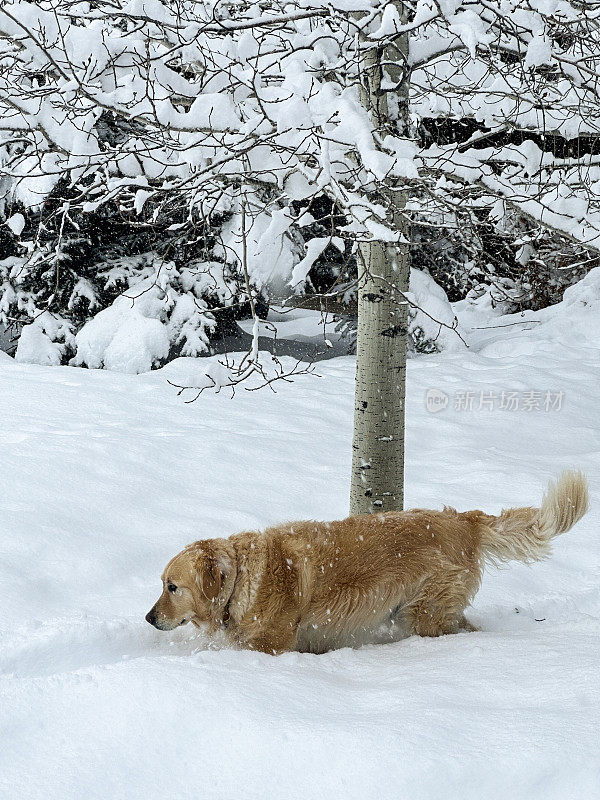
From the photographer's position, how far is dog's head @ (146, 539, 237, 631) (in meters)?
3.09

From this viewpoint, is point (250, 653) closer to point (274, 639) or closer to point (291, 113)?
point (274, 639)

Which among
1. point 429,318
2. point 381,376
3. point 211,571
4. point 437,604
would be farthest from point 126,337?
point 437,604

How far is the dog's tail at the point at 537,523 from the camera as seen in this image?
3320mm

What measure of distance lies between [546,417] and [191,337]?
5.02 meters

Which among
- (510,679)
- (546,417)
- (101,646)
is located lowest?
(101,646)

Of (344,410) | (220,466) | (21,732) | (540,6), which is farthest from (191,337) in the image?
(21,732)

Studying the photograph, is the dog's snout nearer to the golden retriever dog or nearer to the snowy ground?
the golden retriever dog

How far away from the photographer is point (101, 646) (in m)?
3.02

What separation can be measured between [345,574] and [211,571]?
24.4 inches

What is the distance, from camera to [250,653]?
2.93 m

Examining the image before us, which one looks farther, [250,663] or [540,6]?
[540,6]

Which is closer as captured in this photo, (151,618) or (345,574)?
(151,618)

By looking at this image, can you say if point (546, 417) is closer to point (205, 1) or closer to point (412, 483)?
point (412, 483)

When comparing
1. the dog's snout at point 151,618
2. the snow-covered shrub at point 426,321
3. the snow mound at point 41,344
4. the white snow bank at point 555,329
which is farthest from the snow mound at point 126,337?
the dog's snout at point 151,618
